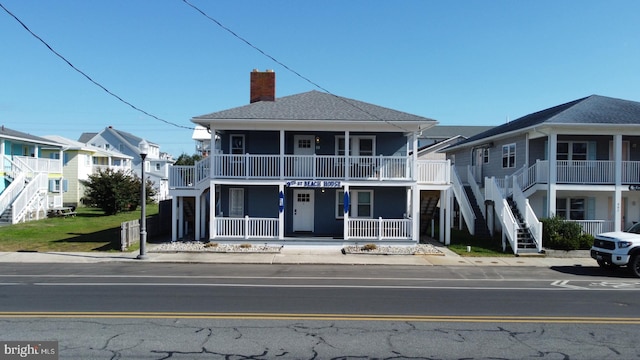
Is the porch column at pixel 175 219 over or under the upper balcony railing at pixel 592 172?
under

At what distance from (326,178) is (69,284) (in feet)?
36.0

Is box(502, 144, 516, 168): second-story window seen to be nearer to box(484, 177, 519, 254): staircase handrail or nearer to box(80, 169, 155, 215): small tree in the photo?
box(484, 177, 519, 254): staircase handrail

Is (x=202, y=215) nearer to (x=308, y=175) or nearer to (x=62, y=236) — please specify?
(x=308, y=175)

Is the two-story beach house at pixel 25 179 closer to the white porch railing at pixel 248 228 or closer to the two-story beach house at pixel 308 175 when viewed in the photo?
the two-story beach house at pixel 308 175

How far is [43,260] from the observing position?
15.6 meters

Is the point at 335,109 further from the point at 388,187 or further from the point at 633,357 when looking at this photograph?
the point at 633,357

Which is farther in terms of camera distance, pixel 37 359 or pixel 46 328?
pixel 46 328

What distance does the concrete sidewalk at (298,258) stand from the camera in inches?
621

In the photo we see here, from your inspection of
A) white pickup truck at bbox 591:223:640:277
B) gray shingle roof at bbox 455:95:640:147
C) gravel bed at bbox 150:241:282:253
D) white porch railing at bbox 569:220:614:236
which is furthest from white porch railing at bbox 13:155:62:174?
white porch railing at bbox 569:220:614:236

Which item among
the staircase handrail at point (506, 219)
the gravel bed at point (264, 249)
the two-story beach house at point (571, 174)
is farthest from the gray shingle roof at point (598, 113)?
the gravel bed at point (264, 249)

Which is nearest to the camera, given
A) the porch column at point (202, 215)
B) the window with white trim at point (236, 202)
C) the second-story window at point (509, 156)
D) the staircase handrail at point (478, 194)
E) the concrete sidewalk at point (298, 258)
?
the concrete sidewalk at point (298, 258)

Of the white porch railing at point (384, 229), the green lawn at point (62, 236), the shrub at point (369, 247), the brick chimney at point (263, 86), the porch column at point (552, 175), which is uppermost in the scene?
the brick chimney at point (263, 86)

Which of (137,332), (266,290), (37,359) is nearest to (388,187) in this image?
(266,290)

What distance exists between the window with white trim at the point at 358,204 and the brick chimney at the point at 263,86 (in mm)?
6469
